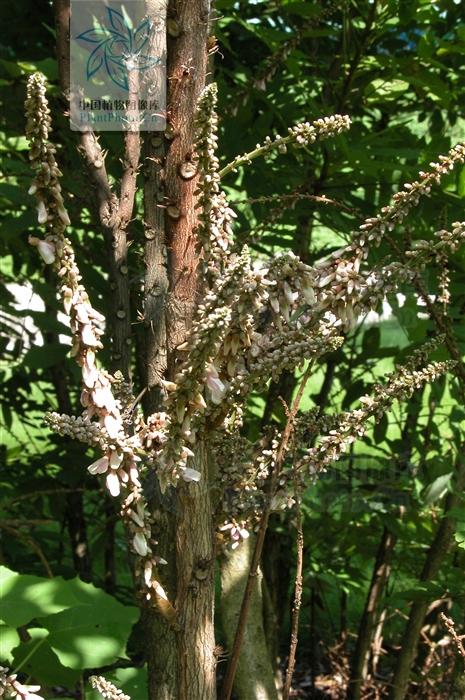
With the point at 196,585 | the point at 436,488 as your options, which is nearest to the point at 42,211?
the point at 196,585

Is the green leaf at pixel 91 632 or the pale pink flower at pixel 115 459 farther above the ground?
the pale pink flower at pixel 115 459

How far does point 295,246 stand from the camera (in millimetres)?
2037

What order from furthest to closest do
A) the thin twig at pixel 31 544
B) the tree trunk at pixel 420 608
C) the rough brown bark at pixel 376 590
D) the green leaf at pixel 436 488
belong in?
the rough brown bark at pixel 376 590, the tree trunk at pixel 420 608, the green leaf at pixel 436 488, the thin twig at pixel 31 544

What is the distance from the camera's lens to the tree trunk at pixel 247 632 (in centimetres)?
183

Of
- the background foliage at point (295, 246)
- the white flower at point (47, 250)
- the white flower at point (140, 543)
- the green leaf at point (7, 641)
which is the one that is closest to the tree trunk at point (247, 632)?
the background foliage at point (295, 246)

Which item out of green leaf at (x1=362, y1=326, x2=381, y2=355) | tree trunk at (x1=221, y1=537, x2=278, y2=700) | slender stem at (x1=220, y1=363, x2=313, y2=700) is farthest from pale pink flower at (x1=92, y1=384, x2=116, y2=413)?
green leaf at (x1=362, y1=326, x2=381, y2=355)

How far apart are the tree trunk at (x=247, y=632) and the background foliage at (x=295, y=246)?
16 centimetres

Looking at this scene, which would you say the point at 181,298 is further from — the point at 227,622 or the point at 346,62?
the point at 346,62

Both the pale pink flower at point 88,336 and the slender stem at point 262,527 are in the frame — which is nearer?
the pale pink flower at point 88,336

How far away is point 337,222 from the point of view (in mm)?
1882

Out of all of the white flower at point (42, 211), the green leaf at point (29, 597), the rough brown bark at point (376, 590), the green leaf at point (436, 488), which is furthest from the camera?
the rough brown bark at point (376, 590)

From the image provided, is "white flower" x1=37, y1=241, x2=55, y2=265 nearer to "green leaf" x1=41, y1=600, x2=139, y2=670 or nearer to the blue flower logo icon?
the blue flower logo icon

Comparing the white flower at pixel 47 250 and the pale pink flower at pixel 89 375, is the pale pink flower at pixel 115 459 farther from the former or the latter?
the white flower at pixel 47 250

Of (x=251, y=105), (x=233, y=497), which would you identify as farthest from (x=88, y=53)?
(x=233, y=497)
